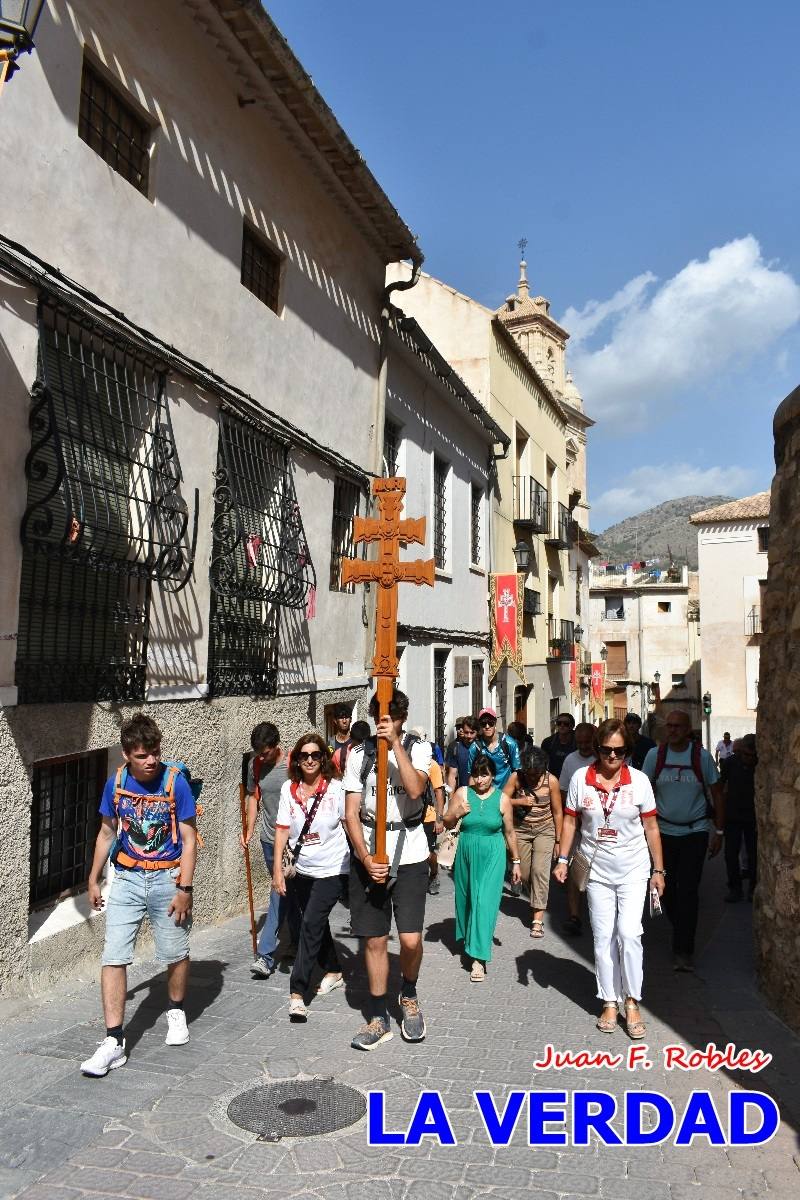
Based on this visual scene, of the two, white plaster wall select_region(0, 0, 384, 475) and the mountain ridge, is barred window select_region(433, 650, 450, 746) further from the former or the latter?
the mountain ridge

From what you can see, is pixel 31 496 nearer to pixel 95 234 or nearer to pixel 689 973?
pixel 95 234

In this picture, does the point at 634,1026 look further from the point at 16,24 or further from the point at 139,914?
the point at 16,24

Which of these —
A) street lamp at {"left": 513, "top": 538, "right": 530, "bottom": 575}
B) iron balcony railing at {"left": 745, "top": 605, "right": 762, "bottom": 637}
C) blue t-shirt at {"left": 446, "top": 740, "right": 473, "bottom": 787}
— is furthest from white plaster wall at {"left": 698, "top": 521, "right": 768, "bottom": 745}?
blue t-shirt at {"left": 446, "top": 740, "right": 473, "bottom": 787}

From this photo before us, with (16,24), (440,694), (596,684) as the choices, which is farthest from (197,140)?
(596,684)

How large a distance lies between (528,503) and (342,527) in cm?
986

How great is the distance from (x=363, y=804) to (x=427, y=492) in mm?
9618

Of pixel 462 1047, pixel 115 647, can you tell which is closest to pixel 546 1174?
pixel 462 1047

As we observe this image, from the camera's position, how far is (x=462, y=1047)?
4984mm

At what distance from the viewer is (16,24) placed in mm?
3758

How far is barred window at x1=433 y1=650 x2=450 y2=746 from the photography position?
50.3 ft

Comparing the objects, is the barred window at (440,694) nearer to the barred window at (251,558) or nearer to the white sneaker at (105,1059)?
the barred window at (251,558)

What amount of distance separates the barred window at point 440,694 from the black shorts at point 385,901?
996cm

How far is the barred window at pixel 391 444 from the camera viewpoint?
13.1 m

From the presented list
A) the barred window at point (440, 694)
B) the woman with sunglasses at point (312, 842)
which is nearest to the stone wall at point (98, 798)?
the woman with sunglasses at point (312, 842)
